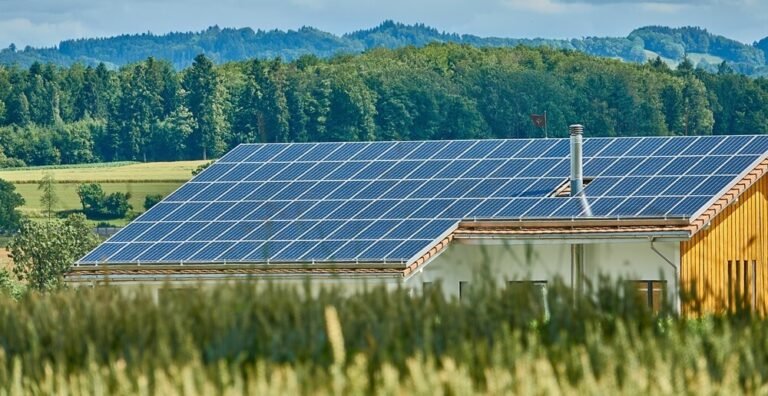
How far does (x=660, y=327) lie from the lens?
614 inches

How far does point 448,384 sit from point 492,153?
33346mm

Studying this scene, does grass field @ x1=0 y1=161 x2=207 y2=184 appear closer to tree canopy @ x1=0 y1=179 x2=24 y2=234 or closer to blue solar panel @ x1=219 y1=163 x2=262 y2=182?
tree canopy @ x1=0 y1=179 x2=24 y2=234

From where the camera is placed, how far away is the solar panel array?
40.2m

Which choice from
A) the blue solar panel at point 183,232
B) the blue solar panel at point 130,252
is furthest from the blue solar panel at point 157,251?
the blue solar panel at point 183,232

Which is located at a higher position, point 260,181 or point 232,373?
point 260,181

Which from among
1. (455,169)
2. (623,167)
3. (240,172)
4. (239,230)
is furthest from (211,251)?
(623,167)

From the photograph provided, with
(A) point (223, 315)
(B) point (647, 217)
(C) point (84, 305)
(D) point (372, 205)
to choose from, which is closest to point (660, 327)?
(A) point (223, 315)

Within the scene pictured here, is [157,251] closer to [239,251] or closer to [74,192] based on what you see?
[239,251]

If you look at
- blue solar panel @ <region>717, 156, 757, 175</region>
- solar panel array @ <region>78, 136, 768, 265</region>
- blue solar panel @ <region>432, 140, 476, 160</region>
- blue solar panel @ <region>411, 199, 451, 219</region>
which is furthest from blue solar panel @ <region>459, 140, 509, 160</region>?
blue solar panel @ <region>717, 156, 757, 175</region>

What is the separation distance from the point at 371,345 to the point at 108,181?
168 metres

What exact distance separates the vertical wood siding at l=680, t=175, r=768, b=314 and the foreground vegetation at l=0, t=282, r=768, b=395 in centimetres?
2286

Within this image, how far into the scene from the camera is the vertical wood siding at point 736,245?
128ft

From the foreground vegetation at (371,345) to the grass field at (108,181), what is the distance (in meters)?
147

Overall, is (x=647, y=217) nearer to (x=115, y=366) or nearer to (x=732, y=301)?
(x=732, y=301)
